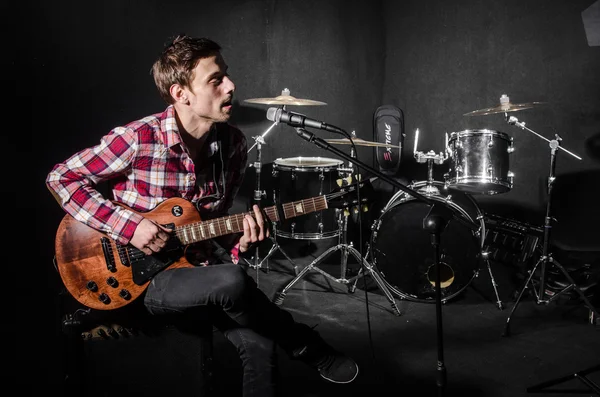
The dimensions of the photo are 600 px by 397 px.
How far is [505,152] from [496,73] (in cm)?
142

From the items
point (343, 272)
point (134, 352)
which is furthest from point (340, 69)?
point (134, 352)

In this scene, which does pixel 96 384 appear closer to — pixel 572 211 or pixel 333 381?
pixel 333 381

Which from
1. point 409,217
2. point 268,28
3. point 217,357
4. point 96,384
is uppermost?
A: point 268,28

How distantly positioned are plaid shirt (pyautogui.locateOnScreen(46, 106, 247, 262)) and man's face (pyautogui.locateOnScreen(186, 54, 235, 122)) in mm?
157

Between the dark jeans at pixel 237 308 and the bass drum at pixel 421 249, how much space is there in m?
1.81

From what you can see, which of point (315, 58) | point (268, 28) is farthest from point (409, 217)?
point (268, 28)

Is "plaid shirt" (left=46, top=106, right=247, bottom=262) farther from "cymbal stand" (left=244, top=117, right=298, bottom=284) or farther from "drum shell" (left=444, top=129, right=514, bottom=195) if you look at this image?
"drum shell" (left=444, top=129, right=514, bottom=195)

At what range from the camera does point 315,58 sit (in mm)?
5273

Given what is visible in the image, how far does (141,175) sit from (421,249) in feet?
7.99

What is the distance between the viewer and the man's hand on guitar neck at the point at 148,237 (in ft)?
6.97

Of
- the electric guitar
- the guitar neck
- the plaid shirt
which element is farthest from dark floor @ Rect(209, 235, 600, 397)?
the plaid shirt

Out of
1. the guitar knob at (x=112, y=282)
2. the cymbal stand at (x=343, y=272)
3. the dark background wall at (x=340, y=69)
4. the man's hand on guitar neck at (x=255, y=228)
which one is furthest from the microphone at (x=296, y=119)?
the cymbal stand at (x=343, y=272)

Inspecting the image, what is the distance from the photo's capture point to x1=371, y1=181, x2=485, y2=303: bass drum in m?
3.87

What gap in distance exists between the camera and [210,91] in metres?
2.41
